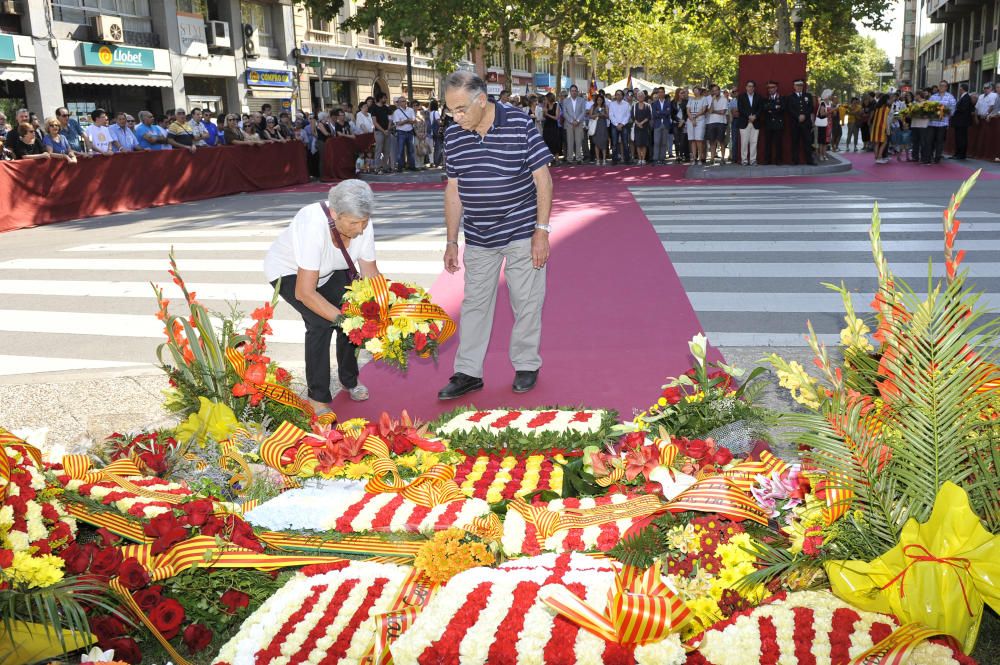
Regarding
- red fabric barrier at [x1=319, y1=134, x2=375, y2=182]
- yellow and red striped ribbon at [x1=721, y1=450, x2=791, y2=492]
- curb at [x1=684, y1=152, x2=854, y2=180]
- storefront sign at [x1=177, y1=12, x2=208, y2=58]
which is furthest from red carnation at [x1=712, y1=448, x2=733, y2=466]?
storefront sign at [x1=177, y1=12, x2=208, y2=58]

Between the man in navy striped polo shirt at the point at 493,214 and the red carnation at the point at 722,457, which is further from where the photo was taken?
the man in navy striped polo shirt at the point at 493,214

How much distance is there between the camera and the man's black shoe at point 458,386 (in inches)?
231

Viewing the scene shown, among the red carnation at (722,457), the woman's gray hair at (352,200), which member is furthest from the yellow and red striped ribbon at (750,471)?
the woman's gray hair at (352,200)

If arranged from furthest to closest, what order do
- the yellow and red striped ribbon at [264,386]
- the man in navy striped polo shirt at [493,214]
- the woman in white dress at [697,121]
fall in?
the woman in white dress at [697,121] < the man in navy striped polo shirt at [493,214] < the yellow and red striped ribbon at [264,386]

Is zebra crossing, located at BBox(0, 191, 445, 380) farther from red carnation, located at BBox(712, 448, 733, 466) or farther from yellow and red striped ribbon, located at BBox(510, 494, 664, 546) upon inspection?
red carnation, located at BBox(712, 448, 733, 466)

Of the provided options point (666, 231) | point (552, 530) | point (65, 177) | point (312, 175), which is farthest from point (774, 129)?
point (552, 530)

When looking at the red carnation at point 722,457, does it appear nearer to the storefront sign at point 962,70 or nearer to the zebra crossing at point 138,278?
the zebra crossing at point 138,278

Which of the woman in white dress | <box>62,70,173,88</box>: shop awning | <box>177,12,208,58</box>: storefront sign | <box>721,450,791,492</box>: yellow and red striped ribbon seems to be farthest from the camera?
<box>177,12,208,58</box>: storefront sign

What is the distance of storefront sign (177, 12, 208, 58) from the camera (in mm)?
32188

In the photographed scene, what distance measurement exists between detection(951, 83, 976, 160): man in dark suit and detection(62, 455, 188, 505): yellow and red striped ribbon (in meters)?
22.2

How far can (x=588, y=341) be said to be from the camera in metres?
7.02

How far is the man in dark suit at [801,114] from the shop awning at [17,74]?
20.2 metres

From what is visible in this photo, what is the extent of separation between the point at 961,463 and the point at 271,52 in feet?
129

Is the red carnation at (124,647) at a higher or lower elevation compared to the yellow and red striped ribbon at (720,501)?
lower
